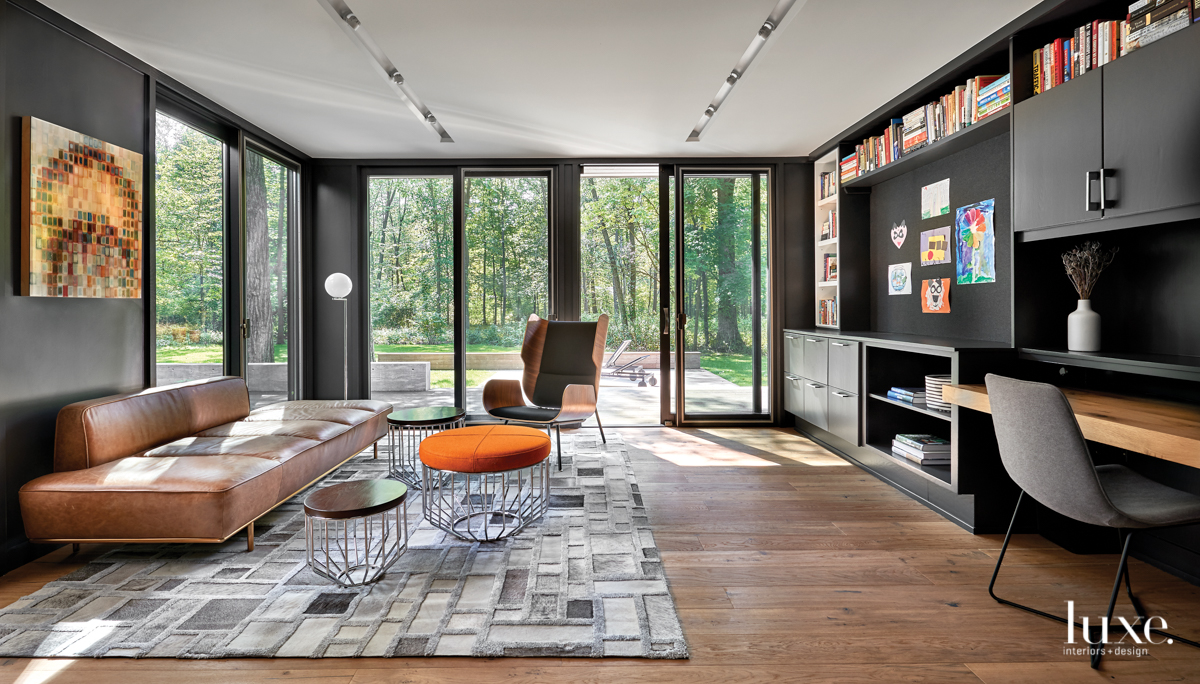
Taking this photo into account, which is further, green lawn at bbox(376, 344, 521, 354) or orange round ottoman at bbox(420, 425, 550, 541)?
green lawn at bbox(376, 344, 521, 354)

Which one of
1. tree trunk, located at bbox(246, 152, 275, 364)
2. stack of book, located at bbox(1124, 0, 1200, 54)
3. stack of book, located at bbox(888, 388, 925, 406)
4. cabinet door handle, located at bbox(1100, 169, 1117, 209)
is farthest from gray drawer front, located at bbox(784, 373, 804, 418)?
tree trunk, located at bbox(246, 152, 275, 364)

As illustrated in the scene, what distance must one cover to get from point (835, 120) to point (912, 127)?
2.38ft

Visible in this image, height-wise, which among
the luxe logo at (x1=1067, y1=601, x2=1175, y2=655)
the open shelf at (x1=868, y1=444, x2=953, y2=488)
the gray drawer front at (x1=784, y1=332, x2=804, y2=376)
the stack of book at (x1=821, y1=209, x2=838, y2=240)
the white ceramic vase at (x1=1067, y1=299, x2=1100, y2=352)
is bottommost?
the luxe logo at (x1=1067, y1=601, x2=1175, y2=655)

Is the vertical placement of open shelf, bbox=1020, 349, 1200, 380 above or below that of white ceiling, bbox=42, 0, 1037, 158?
below

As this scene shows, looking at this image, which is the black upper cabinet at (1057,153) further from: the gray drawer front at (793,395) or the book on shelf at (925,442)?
the gray drawer front at (793,395)

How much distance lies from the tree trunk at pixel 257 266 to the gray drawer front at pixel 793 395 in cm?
453

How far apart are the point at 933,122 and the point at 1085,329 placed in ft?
5.54

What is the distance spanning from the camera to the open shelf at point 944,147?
10.3 feet

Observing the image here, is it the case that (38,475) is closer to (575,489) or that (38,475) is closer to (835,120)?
(575,489)

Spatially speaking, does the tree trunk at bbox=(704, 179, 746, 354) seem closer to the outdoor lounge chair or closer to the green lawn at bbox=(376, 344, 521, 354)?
the outdoor lounge chair

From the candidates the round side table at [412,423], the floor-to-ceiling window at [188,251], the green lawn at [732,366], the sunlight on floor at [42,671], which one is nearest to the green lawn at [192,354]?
the floor-to-ceiling window at [188,251]

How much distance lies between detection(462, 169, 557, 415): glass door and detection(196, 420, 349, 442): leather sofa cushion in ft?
6.73

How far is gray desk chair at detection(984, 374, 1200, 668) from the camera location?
6.06ft

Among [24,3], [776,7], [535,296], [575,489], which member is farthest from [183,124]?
[776,7]
